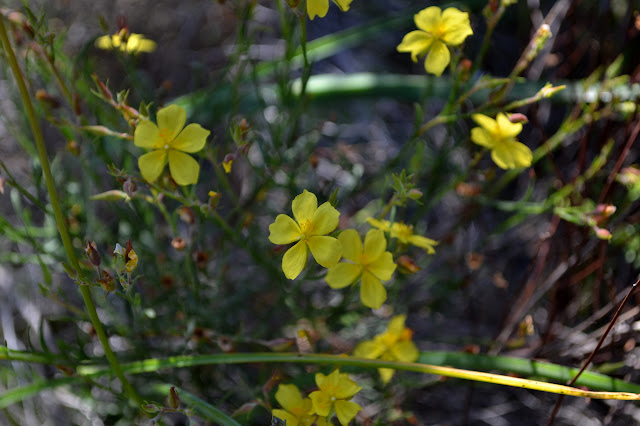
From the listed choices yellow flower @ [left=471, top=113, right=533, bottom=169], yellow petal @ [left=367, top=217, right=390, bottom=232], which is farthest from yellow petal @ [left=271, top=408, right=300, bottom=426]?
yellow flower @ [left=471, top=113, right=533, bottom=169]

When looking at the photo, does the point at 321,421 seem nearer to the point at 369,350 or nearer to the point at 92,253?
the point at 369,350

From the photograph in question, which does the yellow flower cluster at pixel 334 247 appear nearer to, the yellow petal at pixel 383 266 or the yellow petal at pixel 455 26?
the yellow petal at pixel 383 266

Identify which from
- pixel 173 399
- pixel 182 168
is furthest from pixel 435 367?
pixel 182 168

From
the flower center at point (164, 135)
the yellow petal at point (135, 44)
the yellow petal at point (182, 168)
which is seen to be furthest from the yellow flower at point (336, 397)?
the yellow petal at point (135, 44)

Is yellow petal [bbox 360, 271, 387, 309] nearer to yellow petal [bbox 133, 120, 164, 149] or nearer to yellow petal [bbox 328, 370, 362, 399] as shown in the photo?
yellow petal [bbox 328, 370, 362, 399]

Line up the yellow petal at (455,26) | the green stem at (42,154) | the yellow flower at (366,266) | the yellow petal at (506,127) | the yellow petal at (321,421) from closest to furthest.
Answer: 1. the green stem at (42,154)
2. the yellow petal at (321,421)
3. the yellow flower at (366,266)
4. the yellow petal at (455,26)
5. the yellow petal at (506,127)

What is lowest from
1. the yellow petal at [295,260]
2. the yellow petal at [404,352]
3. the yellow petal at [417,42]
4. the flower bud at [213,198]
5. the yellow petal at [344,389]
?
the yellow petal at [404,352]

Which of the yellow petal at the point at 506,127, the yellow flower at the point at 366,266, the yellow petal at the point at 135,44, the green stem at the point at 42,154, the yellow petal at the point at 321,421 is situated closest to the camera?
the green stem at the point at 42,154

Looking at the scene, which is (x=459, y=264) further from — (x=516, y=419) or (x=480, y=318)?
(x=516, y=419)
